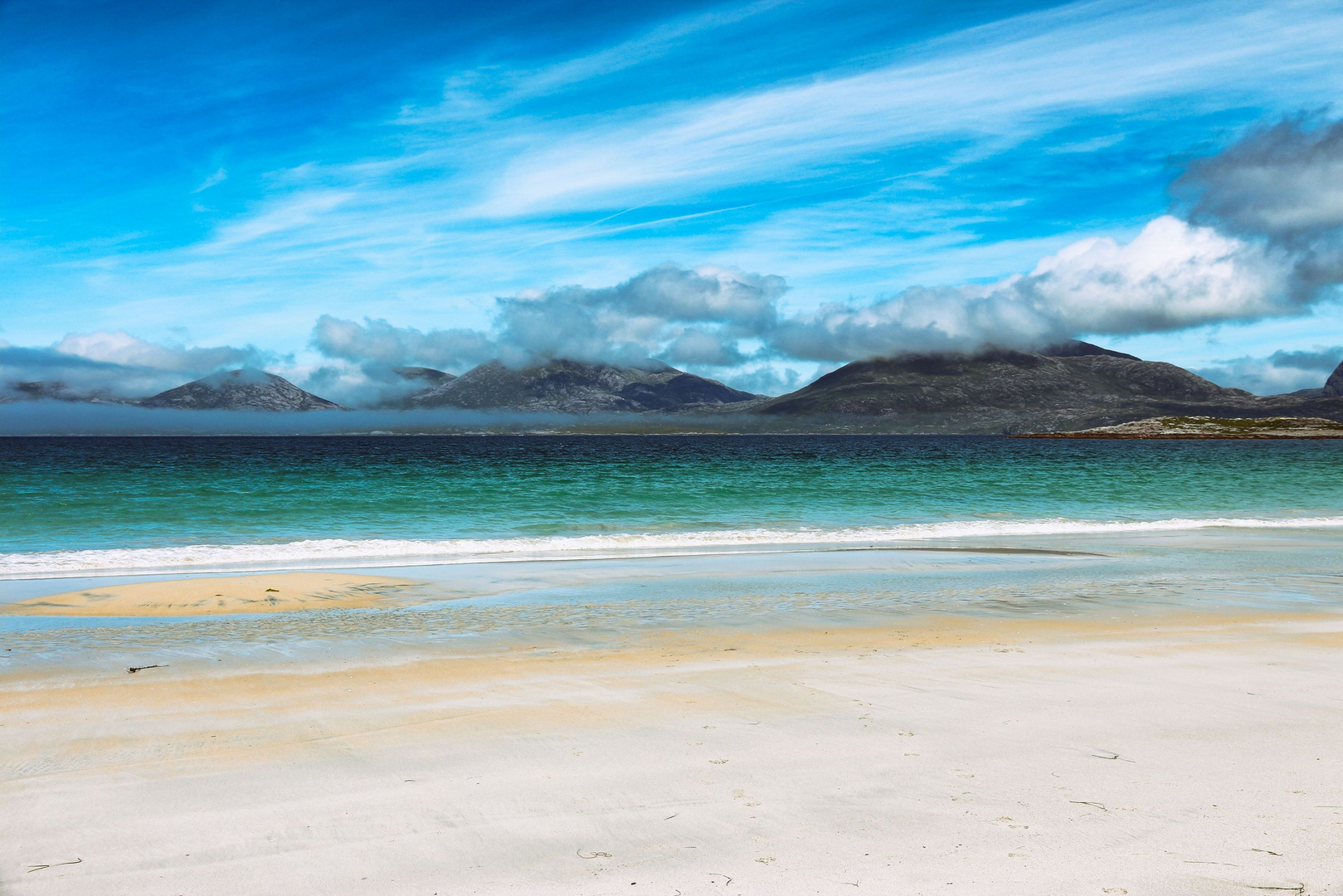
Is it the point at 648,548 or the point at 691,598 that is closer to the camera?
the point at 691,598

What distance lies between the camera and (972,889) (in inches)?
176

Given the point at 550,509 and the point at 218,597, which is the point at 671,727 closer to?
the point at 218,597

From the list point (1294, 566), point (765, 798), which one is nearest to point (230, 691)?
point (765, 798)

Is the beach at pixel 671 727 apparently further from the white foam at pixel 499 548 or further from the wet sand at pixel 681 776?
the white foam at pixel 499 548

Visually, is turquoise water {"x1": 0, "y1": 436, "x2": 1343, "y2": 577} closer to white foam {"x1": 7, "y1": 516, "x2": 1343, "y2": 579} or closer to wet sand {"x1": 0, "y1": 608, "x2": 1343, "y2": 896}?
white foam {"x1": 7, "y1": 516, "x2": 1343, "y2": 579}

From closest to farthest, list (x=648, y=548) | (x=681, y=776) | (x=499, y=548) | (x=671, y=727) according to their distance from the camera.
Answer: (x=681, y=776)
(x=671, y=727)
(x=499, y=548)
(x=648, y=548)

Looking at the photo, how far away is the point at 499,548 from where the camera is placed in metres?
24.3

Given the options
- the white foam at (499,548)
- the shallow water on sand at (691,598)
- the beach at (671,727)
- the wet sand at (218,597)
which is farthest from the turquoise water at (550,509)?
the shallow water on sand at (691,598)

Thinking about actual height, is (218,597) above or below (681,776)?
below

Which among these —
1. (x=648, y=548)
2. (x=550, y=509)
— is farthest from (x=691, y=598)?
(x=550, y=509)

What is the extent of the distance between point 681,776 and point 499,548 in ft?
61.7

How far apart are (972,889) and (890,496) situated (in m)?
38.7

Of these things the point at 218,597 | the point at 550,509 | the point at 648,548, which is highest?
the point at 550,509

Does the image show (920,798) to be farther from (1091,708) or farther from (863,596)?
(863,596)
